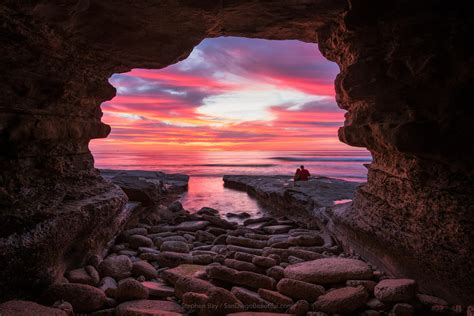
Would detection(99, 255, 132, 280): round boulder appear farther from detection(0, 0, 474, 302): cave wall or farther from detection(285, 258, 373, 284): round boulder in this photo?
detection(285, 258, 373, 284): round boulder

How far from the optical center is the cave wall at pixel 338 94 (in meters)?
2.74

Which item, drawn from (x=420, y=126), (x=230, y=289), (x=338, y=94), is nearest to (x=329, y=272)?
(x=230, y=289)

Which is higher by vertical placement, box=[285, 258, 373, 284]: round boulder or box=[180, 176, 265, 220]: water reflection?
box=[285, 258, 373, 284]: round boulder

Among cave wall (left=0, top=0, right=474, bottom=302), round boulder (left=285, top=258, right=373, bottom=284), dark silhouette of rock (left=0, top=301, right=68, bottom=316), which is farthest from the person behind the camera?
round boulder (left=285, top=258, right=373, bottom=284)

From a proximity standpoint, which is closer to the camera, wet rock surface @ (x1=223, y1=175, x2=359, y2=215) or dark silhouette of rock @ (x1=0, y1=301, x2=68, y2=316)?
dark silhouette of rock @ (x1=0, y1=301, x2=68, y2=316)

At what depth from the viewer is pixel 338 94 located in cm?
404

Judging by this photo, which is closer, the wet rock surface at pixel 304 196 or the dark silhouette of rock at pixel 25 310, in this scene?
the dark silhouette of rock at pixel 25 310

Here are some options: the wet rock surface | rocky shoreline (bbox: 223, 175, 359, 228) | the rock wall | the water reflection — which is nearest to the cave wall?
the rock wall

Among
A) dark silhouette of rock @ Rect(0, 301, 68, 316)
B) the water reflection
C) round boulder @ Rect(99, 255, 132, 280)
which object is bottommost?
the water reflection

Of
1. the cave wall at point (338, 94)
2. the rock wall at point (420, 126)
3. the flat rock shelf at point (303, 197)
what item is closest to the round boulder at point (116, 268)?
the cave wall at point (338, 94)

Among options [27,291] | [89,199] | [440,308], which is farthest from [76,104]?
[440,308]

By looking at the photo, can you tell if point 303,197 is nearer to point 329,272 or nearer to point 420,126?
point 329,272

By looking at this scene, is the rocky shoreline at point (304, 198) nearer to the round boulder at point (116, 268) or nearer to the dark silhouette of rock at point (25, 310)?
the round boulder at point (116, 268)

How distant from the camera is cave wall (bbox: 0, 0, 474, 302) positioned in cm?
274
